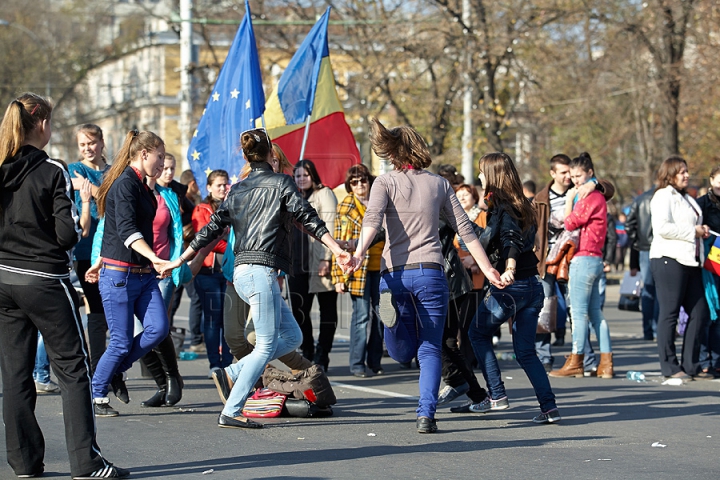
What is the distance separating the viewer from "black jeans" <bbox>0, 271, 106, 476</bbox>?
5.24 m

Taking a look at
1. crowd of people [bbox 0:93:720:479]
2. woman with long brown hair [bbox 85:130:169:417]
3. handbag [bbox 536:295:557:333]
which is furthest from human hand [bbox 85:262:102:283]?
handbag [bbox 536:295:557:333]

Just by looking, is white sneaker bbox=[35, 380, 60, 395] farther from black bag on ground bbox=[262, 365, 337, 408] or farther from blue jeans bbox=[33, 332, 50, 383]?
black bag on ground bbox=[262, 365, 337, 408]

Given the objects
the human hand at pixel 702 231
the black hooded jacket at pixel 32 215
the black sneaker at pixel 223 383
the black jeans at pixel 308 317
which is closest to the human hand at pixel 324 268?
the black jeans at pixel 308 317

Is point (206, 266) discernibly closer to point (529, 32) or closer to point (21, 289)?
point (21, 289)

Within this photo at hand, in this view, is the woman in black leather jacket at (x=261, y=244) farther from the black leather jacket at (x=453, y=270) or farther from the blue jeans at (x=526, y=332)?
the black leather jacket at (x=453, y=270)

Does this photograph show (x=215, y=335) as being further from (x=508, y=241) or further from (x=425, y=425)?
(x=508, y=241)

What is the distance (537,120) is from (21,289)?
995 inches

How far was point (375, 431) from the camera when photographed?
6805mm

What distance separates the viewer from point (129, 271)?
6879mm

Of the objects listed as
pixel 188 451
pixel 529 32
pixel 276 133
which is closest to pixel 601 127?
pixel 529 32

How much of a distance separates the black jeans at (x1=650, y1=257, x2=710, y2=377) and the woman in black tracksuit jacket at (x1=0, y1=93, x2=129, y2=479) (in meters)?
5.67

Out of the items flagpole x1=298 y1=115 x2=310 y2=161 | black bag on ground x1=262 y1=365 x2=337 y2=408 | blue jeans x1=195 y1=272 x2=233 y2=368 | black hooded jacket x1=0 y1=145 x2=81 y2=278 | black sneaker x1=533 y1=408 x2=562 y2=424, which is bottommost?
black sneaker x1=533 y1=408 x2=562 y2=424

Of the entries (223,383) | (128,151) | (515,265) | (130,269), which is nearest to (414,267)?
(515,265)

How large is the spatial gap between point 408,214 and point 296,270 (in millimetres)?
3292
